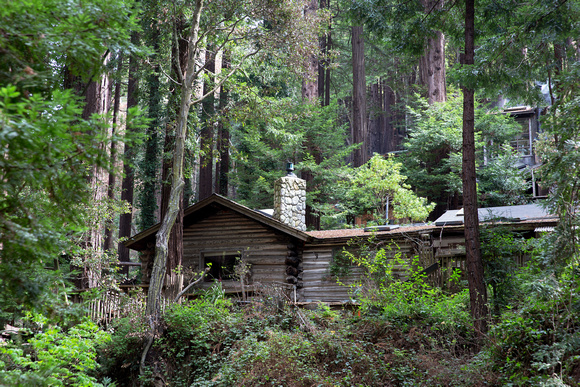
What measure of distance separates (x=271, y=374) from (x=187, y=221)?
8.82 meters

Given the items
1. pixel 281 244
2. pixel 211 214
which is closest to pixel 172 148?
pixel 211 214

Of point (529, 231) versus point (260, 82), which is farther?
point (260, 82)

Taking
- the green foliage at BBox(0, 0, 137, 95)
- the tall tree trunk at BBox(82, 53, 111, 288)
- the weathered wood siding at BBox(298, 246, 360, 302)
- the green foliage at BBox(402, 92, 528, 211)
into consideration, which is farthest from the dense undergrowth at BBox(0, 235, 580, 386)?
the green foliage at BBox(402, 92, 528, 211)

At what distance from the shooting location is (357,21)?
12.5 m

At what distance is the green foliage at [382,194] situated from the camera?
20.0m

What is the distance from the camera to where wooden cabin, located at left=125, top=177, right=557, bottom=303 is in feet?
46.7

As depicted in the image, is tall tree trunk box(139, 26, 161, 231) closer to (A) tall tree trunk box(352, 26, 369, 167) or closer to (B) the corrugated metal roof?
(A) tall tree trunk box(352, 26, 369, 167)

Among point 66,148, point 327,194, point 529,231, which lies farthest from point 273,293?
point 327,194

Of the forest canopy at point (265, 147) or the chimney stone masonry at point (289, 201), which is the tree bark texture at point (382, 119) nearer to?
the forest canopy at point (265, 147)

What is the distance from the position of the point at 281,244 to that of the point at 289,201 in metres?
1.60

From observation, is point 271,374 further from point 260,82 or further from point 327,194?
point 260,82

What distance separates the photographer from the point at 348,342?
983cm

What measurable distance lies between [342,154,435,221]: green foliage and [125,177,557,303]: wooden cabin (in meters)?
3.82

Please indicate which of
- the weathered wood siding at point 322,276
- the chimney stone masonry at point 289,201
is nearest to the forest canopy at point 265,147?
the weathered wood siding at point 322,276
